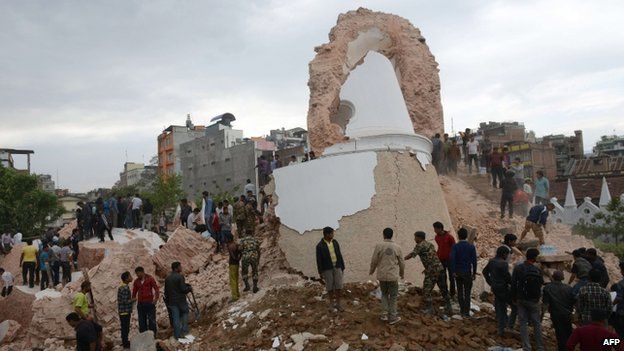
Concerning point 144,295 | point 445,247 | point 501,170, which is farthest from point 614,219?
point 144,295

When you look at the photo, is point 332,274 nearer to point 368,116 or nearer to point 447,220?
point 447,220

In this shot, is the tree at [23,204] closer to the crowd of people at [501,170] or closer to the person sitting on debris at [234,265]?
the person sitting on debris at [234,265]

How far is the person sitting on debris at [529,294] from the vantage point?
6.89m

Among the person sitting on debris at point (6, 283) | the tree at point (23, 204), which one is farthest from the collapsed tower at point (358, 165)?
the tree at point (23, 204)

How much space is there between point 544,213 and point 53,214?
3101 cm

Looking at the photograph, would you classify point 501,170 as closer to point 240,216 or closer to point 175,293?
point 240,216

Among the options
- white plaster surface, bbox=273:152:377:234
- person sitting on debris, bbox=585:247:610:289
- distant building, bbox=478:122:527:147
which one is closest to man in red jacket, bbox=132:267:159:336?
white plaster surface, bbox=273:152:377:234

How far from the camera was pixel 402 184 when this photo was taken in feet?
33.8

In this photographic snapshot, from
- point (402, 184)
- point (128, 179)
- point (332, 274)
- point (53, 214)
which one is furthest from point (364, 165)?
point (128, 179)

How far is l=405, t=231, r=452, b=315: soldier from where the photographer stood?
7.93 metres

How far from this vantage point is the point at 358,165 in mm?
10242

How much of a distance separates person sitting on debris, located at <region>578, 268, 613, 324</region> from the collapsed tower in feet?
12.7

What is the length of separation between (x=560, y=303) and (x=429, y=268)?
6.33 ft

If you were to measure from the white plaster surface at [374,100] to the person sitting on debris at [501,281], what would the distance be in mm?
4480
